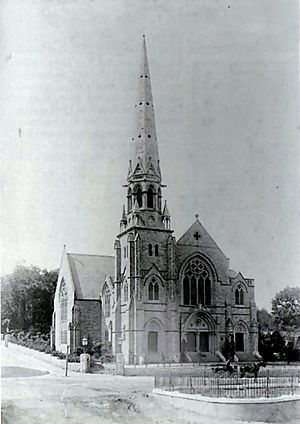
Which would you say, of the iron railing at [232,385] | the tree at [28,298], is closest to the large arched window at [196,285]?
the iron railing at [232,385]

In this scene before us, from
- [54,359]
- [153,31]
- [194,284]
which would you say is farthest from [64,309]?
[153,31]

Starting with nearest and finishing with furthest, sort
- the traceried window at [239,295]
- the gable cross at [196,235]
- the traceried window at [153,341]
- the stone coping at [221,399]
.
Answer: the stone coping at [221,399] < the gable cross at [196,235] < the traceried window at [153,341] < the traceried window at [239,295]

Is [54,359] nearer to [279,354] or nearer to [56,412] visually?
[56,412]

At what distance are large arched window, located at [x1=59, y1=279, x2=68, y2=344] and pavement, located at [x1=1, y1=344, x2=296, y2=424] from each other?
345mm

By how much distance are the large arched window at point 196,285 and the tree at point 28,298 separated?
98 centimetres

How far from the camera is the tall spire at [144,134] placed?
4051 millimetres

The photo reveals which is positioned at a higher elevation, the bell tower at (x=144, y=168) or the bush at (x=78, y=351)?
the bell tower at (x=144, y=168)

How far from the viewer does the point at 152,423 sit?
3.57m

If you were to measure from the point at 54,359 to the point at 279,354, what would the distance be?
1581 mm

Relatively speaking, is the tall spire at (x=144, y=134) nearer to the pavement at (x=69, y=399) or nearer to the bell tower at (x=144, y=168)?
the bell tower at (x=144, y=168)

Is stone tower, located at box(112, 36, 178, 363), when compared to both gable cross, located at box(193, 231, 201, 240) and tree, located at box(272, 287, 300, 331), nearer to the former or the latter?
gable cross, located at box(193, 231, 201, 240)

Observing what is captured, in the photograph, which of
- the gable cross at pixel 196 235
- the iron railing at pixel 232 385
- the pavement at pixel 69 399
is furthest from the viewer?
the gable cross at pixel 196 235

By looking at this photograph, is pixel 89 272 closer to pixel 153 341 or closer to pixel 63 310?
pixel 63 310

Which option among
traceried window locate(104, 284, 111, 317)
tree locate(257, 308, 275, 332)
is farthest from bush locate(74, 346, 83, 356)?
tree locate(257, 308, 275, 332)
